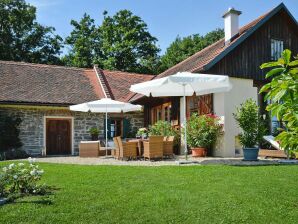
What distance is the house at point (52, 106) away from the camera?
16.8 m

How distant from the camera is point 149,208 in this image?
17.1 feet

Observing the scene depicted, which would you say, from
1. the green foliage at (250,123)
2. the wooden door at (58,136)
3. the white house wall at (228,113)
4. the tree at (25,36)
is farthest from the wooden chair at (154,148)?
the tree at (25,36)

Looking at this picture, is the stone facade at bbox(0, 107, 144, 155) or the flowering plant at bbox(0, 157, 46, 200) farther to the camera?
the stone facade at bbox(0, 107, 144, 155)

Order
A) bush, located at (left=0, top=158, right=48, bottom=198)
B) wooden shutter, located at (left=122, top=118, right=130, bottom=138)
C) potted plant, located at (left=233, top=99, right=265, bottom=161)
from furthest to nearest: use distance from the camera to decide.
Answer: wooden shutter, located at (left=122, top=118, right=130, bottom=138), potted plant, located at (left=233, top=99, right=265, bottom=161), bush, located at (left=0, top=158, right=48, bottom=198)

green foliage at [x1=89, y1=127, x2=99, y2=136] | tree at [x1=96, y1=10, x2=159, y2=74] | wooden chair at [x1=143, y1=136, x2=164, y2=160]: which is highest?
tree at [x1=96, y1=10, x2=159, y2=74]

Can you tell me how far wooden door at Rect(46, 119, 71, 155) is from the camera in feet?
57.8

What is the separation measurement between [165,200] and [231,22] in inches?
459

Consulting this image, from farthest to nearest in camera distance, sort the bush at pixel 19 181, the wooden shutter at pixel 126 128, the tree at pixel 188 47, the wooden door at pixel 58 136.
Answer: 1. the tree at pixel 188 47
2. the wooden shutter at pixel 126 128
3. the wooden door at pixel 58 136
4. the bush at pixel 19 181

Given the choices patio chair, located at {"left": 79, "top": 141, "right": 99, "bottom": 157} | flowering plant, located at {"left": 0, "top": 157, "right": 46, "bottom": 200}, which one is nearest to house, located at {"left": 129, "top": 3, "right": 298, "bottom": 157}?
patio chair, located at {"left": 79, "top": 141, "right": 99, "bottom": 157}

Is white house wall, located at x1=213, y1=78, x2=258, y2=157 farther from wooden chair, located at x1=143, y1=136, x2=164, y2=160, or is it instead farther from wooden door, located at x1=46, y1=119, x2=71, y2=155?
wooden door, located at x1=46, y1=119, x2=71, y2=155

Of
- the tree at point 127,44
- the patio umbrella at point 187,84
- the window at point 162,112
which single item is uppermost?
the tree at point 127,44

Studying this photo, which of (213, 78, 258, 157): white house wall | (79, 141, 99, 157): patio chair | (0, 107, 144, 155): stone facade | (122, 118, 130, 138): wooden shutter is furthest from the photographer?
(122, 118, 130, 138): wooden shutter

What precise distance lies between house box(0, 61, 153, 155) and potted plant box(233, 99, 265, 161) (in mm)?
8624

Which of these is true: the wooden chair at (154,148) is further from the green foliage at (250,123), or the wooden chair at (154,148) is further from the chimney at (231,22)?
the chimney at (231,22)
